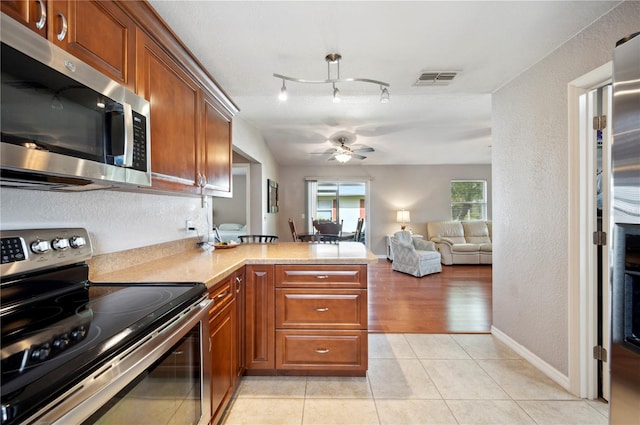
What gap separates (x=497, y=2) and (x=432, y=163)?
6.16 m

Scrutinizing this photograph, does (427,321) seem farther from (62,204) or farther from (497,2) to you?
(62,204)

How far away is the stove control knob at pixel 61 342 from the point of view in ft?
2.61

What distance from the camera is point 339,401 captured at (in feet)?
6.45

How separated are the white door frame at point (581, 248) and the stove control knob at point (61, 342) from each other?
2.64 metres

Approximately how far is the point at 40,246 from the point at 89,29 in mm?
869

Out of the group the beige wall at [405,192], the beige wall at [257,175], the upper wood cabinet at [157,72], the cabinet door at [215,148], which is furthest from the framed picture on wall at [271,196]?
the upper wood cabinet at [157,72]

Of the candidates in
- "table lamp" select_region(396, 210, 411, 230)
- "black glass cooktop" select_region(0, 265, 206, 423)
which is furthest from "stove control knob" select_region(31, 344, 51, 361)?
"table lamp" select_region(396, 210, 411, 230)

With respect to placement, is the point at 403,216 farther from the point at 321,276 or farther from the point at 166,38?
the point at 166,38

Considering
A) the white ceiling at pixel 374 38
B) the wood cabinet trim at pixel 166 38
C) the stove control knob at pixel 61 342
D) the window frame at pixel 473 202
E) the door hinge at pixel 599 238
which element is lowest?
the stove control knob at pixel 61 342

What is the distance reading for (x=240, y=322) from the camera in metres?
2.08

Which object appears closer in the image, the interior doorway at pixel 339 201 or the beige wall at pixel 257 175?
the beige wall at pixel 257 175

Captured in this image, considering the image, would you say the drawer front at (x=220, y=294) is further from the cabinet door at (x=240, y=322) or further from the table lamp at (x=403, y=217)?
the table lamp at (x=403, y=217)

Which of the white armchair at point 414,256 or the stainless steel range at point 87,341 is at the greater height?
the stainless steel range at point 87,341

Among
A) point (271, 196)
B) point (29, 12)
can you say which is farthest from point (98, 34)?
point (271, 196)
